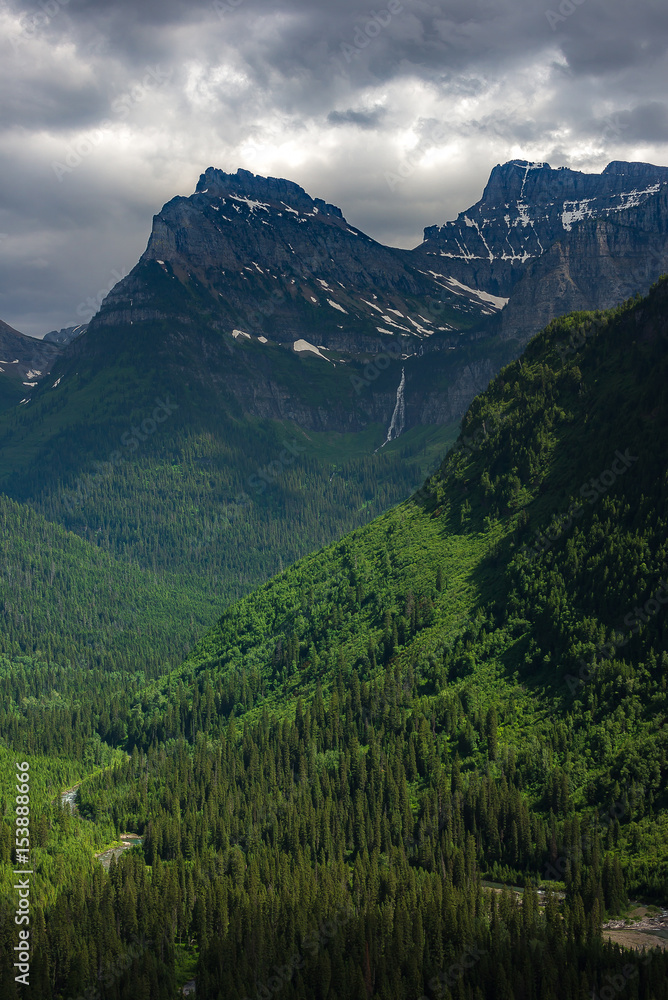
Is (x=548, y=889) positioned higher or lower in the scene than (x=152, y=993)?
higher

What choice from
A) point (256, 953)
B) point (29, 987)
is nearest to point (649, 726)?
point (256, 953)

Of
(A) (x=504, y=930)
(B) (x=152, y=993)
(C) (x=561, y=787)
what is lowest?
(B) (x=152, y=993)

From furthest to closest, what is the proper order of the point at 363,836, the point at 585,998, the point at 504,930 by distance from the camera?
the point at 363,836, the point at 504,930, the point at 585,998

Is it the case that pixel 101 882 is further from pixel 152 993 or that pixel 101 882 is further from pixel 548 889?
pixel 548 889

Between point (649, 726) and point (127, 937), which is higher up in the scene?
point (649, 726)

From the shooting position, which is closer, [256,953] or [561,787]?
[256,953]

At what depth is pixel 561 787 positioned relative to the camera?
625 feet

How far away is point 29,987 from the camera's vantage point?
158500 millimetres

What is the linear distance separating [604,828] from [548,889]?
20167 millimetres

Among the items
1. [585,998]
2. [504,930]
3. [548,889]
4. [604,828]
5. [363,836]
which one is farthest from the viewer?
[363,836]

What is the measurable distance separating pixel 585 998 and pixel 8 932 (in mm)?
89637

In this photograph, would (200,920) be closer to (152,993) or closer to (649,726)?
(152,993)

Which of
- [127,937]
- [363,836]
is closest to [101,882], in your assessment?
[127,937]

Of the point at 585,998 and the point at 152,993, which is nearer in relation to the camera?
the point at 585,998
